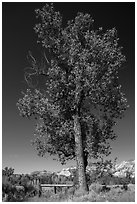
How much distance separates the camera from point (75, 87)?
21938 mm

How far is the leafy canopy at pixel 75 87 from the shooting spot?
70.4 feet

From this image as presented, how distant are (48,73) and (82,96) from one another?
3.27 metres

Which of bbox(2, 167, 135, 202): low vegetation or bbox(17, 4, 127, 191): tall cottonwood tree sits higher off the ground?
bbox(17, 4, 127, 191): tall cottonwood tree

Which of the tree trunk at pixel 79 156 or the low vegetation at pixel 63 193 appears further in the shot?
the tree trunk at pixel 79 156

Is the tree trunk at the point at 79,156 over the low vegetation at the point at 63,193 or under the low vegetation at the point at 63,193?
over

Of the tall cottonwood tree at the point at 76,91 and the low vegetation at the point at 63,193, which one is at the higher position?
the tall cottonwood tree at the point at 76,91

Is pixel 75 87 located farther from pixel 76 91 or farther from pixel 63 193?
pixel 63 193

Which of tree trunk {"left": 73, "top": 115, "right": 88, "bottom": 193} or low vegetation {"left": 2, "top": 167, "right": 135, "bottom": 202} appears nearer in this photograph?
low vegetation {"left": 2, "top": 167, "right": 135, "bottom": 202}

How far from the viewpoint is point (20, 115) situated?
2236cm

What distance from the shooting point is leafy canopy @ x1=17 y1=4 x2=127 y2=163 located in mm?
21453

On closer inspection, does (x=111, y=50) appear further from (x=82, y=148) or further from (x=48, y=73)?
(x=82, y=148)

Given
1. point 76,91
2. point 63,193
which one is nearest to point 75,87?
point 76,91

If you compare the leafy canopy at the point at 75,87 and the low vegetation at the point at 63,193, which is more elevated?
the leafy canopy at the point at 75,87

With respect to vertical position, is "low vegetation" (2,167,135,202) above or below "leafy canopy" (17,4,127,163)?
below
